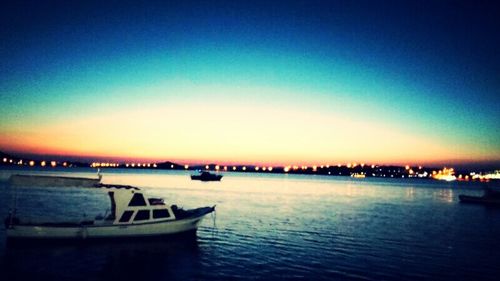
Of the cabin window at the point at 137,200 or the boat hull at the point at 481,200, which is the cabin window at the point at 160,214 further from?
the boat hull at the point at 481,200

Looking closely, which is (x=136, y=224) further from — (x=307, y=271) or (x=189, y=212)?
(x=307, y=271)

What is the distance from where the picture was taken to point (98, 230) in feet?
89.4

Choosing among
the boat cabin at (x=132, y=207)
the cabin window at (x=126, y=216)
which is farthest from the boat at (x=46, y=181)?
the cabin window at (x=126, y=216)

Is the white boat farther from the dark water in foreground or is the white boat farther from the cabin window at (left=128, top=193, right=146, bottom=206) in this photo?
the dark water in foreground

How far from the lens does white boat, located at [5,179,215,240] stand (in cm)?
2603

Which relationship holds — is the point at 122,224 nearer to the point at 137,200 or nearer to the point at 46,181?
the point at 137,200

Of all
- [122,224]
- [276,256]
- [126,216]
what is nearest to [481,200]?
[276,256]

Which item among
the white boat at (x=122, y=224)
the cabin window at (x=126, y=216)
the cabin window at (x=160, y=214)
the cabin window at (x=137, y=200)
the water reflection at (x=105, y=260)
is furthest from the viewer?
the cabin window at (x=160, y=214)

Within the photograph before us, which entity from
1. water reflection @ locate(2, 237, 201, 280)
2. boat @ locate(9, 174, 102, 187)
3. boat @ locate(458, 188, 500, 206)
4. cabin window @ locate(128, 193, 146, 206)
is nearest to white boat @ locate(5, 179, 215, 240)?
cabin window @ locate(128, 193, 146, 206)

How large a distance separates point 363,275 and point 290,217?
Answer: 2651 centimetres

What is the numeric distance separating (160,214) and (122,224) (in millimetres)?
2905

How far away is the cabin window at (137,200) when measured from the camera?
28.3 m

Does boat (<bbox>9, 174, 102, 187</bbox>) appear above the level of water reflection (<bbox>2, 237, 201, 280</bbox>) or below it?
above

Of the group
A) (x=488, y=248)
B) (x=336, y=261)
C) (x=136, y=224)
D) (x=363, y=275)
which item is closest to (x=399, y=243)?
(x=488, y=248)
